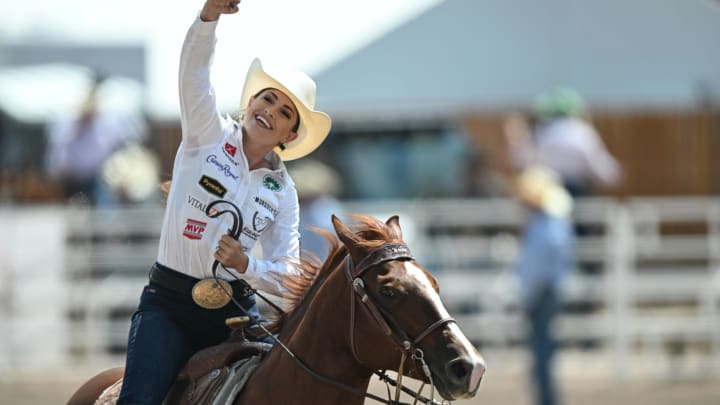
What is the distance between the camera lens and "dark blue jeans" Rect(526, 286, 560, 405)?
9195 millimetres

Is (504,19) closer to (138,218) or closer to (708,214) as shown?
(708,214)

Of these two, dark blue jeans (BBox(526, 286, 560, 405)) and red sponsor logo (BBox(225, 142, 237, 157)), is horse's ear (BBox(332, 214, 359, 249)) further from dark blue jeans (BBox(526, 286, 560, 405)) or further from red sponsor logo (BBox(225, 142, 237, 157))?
dark blue jeans (BBox(526, 286, 560, 405))

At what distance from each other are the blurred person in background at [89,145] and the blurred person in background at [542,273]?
13.7ft

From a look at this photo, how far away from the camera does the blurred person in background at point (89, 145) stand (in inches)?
460

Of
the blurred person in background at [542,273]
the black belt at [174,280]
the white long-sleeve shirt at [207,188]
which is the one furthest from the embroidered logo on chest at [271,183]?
the blurred person in background at [542,273]

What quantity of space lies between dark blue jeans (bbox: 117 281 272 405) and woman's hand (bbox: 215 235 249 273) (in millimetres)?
243

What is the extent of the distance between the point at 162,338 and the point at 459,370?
1.14 metres

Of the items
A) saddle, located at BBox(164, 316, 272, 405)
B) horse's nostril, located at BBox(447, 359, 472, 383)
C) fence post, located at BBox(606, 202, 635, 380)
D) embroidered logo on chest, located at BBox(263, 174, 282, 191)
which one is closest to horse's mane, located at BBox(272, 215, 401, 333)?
saddle, located at BBox(164, 316, 272, 405)

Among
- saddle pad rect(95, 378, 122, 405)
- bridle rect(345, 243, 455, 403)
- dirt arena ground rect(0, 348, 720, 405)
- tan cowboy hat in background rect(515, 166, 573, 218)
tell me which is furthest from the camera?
dirt arena ground rect(0, 348, 720, 405)

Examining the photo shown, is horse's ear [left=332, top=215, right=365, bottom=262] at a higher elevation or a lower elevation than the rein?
higher

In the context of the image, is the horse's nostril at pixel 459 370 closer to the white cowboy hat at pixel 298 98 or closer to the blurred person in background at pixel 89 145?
the white cowboy hat at pixel 298 98

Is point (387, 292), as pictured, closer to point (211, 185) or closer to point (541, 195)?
point (211, 185)

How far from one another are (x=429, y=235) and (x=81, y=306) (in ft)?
10.9

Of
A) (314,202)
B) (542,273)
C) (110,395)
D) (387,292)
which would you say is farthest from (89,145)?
(387,292)
